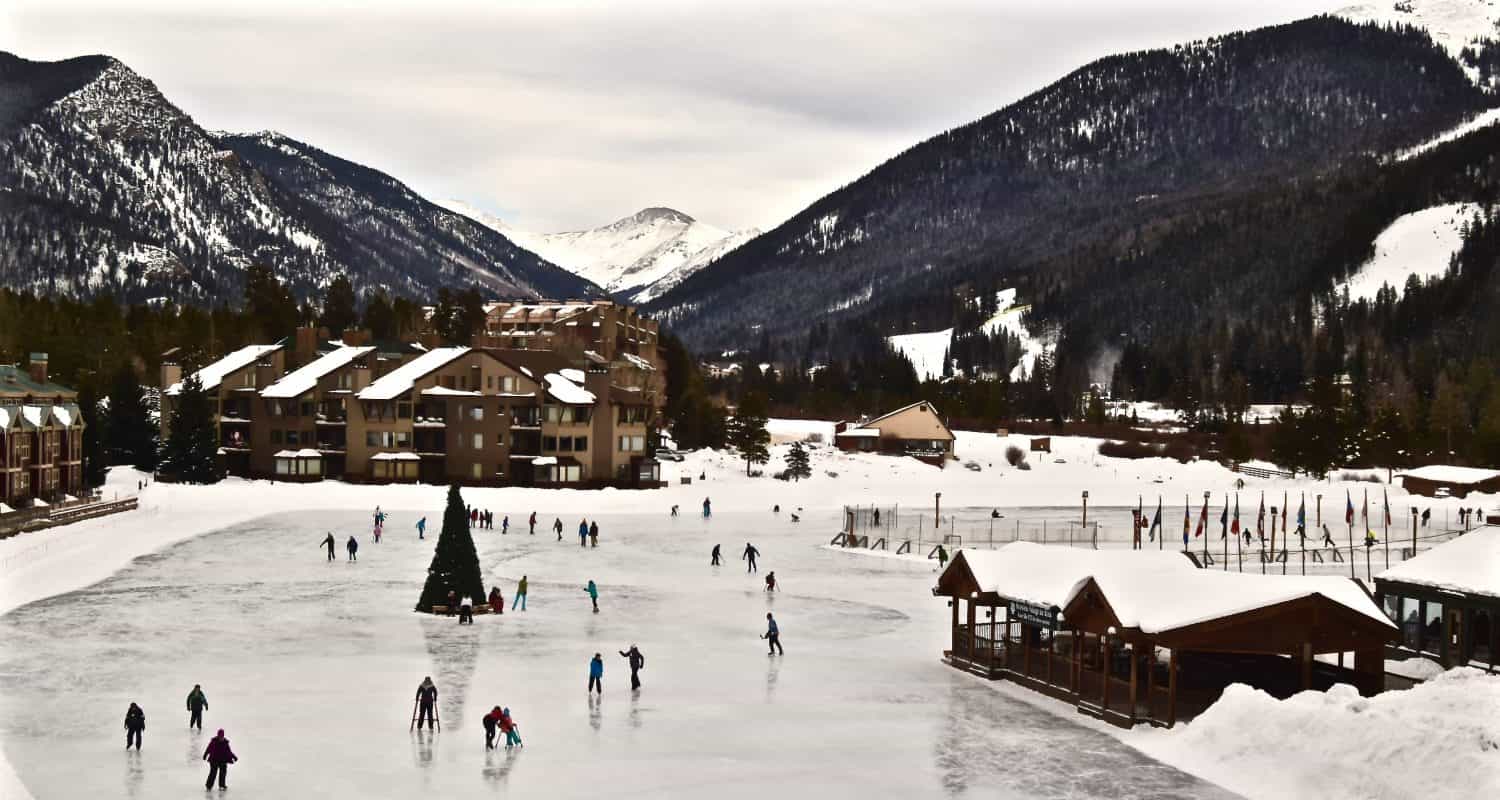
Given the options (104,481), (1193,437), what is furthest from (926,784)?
(1193,437)

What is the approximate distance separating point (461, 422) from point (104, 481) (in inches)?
863

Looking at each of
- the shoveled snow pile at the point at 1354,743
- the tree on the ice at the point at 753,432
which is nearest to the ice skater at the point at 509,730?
the shoveled snow pile at the point at 1354,743

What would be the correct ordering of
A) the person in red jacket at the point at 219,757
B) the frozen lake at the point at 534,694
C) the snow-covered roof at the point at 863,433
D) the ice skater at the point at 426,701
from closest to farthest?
the person in red jacket at the point at 219,757, the frozen lake at the point at 534,694, the ice skater at the point at 426,701, the snow-covered roof at the point at 863,433

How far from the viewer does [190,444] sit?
89688 millimetres

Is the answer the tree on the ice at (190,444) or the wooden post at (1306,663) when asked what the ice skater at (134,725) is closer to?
the wooden post at (1306,663)

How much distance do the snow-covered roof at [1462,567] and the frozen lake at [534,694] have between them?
940cm

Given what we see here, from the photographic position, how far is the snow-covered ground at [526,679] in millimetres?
25344

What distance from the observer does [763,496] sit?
93000mm

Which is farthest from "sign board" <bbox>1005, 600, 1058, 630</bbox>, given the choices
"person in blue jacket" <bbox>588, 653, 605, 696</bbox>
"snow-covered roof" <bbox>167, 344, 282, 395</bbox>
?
"snow-covered roof" <bbox>167, 344, 282, 395</bbox>

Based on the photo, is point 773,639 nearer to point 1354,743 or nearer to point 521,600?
point 521,600

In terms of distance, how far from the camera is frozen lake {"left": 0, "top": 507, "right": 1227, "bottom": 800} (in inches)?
993

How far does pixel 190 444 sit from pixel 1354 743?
79.6 m

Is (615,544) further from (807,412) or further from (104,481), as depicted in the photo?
(807,412)

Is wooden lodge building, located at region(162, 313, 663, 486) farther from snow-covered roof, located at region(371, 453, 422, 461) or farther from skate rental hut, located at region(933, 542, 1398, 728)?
skate rental hut, located at region(933, 542, 1398, 728)
